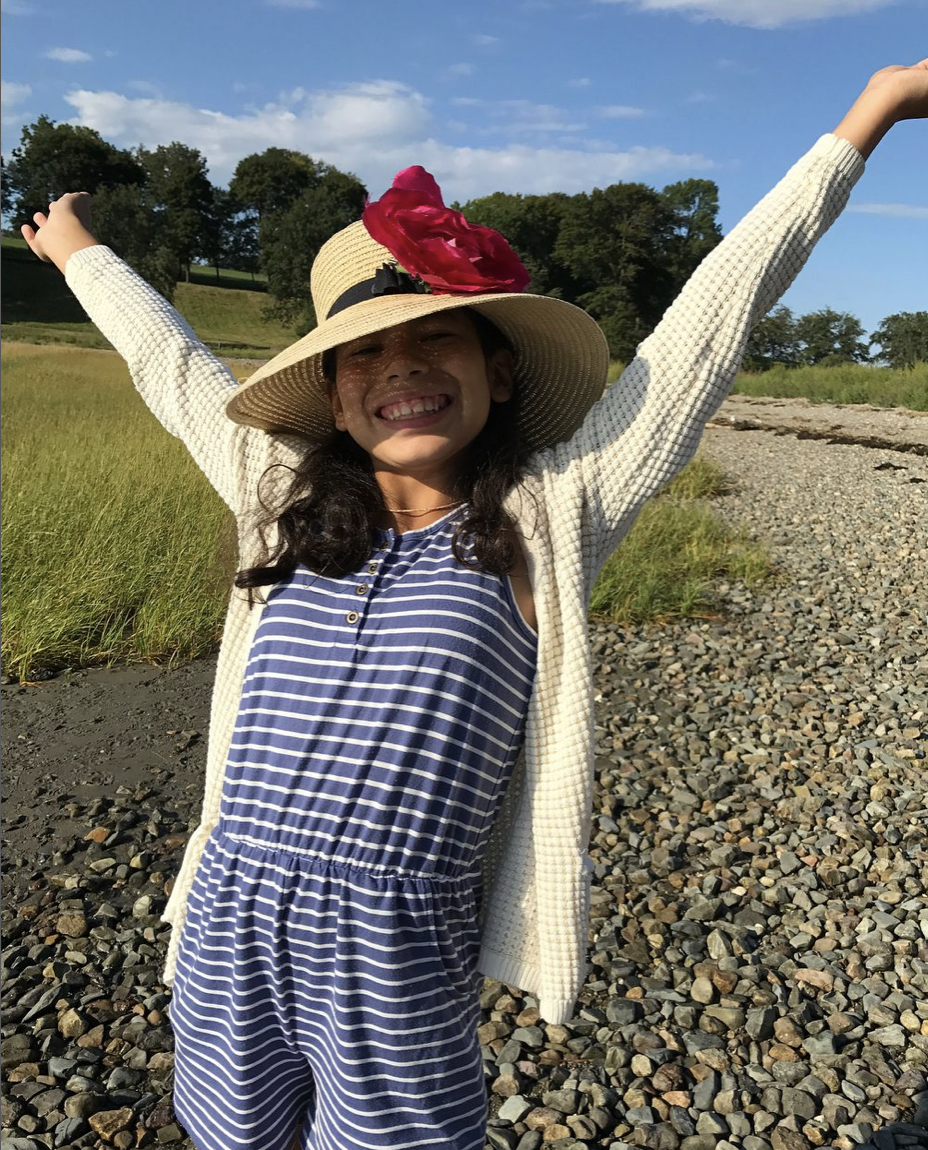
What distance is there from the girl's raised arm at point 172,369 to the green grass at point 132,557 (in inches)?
77.6

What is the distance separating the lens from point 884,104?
1493mm

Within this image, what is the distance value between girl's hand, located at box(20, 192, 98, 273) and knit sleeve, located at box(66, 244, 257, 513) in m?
0.15

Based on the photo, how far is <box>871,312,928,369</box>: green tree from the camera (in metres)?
25.7

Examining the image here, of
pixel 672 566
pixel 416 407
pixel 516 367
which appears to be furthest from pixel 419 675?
pixel 672 566

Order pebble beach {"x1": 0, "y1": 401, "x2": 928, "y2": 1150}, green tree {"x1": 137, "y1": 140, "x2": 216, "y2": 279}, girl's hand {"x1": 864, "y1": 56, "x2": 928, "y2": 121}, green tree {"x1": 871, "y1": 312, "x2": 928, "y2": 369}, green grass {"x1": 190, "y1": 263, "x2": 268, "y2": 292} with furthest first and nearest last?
green grass {"x1": 190, "y1": 263, "x2": 268, "y2": 292} < green tree {"x1": 137, "y1": 140, "x2": 216, "y2": 279} < green tree {"x1": 871, "y1": 312, "x2": 928, "y2": 369} < pebble beach {"x1": 0, "y1": 401, "x2": 928, "y2": 1150} < girl's hand {"x1": 864, "y1": 56, "x2": 928, "y2": 121}

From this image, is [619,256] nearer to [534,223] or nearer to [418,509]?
[534,223]

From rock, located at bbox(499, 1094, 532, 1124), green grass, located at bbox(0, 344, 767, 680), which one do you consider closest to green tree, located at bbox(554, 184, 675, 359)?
green grass, located at bbox(0, 344, 767, 680)

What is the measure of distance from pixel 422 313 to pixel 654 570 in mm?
4819

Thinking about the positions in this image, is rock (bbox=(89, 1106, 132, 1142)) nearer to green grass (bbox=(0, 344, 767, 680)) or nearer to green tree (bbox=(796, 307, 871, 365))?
green grass (bbox=(0, 344, 767, 680))

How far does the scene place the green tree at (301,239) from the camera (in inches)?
1673

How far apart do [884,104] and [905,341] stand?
30.7 metres

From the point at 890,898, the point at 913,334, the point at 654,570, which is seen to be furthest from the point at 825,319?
the point at 890,898

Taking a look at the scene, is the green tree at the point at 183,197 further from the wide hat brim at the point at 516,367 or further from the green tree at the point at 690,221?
the wide hat brim at the point at 516,367

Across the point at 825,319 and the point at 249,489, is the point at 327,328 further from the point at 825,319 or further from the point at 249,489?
the point at 825,319
